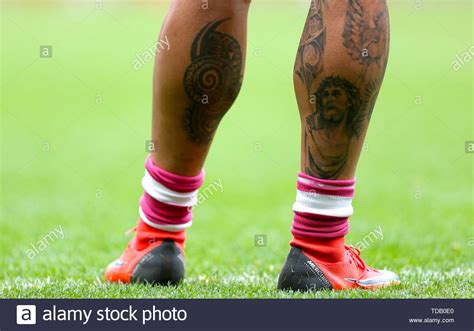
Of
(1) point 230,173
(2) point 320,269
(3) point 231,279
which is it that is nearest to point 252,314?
(2) point 320,269

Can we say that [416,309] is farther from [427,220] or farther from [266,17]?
→ [266,17]

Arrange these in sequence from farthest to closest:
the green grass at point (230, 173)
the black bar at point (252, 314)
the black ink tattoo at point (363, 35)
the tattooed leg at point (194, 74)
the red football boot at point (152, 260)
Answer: the green grass at point (230, 173)
the red football boot at point (152, 260)
the tattooed leg at point (194, 74)
the black ink tattoo at point (363, 35)
the black bar at point (252, 314)

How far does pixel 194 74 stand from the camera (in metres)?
2.11

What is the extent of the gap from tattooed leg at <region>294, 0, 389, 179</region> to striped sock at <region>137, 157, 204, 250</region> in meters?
0.36

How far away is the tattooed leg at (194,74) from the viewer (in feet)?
6.90

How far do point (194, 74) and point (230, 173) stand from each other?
3.79 m

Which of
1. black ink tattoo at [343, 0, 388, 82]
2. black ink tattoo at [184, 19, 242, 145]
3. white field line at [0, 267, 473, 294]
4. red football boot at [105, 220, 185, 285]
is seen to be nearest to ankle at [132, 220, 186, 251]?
red football boot at [105, 220, 185, 285]

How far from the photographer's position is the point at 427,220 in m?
3.92

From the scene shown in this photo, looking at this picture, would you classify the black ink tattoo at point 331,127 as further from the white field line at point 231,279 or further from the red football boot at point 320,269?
the white field line at point 231,279

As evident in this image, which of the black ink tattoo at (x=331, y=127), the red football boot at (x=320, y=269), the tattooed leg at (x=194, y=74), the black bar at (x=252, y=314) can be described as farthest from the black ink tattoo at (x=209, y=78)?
the black bar at (x=252, y=314)

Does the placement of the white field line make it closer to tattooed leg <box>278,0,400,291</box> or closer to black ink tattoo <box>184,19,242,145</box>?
tattooed leg <box>278,0,400,291</box>

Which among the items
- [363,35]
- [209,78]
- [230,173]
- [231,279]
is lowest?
[230,173]

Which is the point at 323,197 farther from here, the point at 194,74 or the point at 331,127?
the point at 194,74

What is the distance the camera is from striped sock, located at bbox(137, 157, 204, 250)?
2.20 metres
